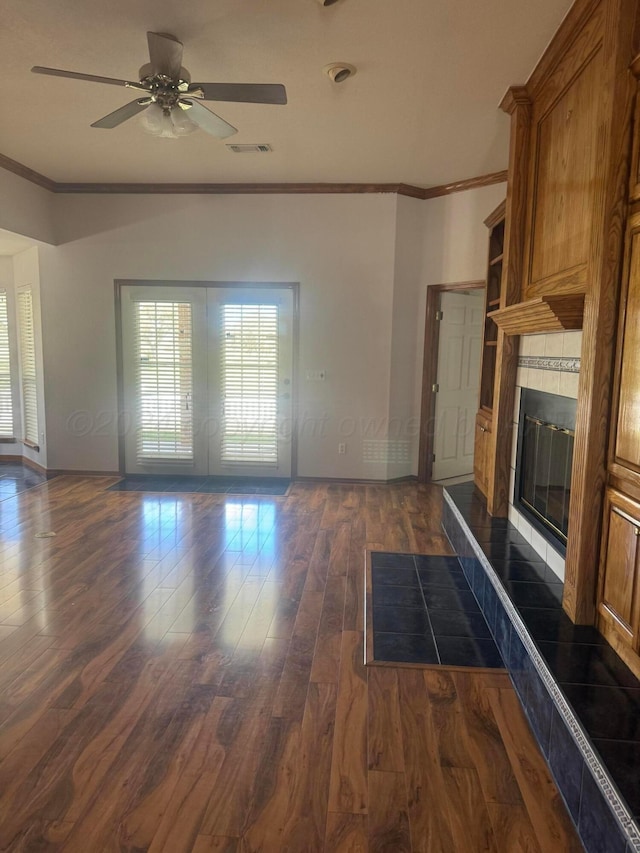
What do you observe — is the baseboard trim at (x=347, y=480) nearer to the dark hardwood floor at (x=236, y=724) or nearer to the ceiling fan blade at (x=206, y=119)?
the dark hardwood floor at (x=236, y=724)

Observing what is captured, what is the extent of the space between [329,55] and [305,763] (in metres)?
3.35

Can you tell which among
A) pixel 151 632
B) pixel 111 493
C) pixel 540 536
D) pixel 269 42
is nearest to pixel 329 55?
pixel 269 42

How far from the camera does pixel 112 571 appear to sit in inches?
139

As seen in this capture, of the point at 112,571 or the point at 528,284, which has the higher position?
the point at 528,284

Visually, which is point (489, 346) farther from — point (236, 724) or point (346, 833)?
point (346, 833)

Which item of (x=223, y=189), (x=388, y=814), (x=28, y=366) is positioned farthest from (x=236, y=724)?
(x=28, y=366)

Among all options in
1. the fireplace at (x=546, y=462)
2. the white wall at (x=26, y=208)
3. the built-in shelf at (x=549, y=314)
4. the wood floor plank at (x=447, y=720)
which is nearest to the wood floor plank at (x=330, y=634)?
the wood floor plank at (x=447, y=720)

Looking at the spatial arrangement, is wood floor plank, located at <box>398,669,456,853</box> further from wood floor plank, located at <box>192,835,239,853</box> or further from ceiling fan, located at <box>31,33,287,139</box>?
ceiling fan, located at <box>31,33,287,139</box>

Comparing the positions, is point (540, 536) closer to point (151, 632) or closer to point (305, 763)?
point (305, 763)

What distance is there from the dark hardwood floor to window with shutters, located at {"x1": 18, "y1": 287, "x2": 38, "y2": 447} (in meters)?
2.99

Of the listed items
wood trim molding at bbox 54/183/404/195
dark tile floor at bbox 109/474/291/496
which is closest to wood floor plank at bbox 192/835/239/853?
dark tile floor at bbox 109/474/291/496

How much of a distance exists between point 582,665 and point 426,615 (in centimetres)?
111

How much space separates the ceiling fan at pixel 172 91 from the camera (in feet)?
8.73

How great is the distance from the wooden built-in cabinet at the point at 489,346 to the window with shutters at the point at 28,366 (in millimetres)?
4697
